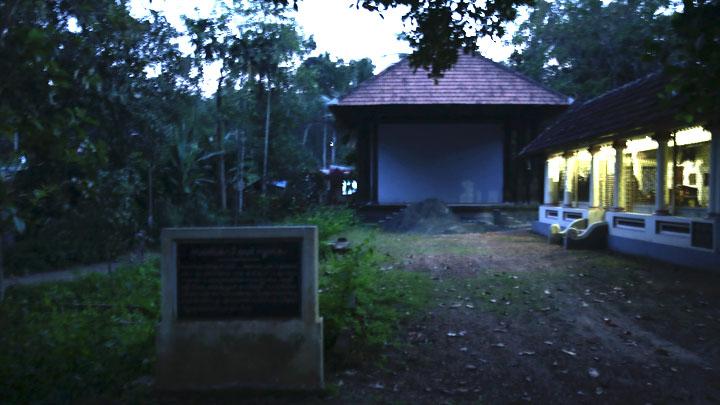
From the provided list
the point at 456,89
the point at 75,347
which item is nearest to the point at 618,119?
the point at 456,89

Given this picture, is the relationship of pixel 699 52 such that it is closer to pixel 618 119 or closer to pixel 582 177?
pixel 618 119

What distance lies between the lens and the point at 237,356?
4.68 m

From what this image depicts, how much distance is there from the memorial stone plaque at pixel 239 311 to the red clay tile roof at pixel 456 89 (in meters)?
17.8

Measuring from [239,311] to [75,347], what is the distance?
6.30ft

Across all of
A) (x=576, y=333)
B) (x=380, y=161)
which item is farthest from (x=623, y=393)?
(x=380, y=161)

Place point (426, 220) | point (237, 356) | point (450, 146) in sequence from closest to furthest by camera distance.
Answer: point (237, 356), point (426, 220), point (450, 146)

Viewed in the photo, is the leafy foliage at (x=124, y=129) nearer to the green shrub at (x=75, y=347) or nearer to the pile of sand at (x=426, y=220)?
the green shrub at (x=75, y=347)

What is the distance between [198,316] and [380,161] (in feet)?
63.7

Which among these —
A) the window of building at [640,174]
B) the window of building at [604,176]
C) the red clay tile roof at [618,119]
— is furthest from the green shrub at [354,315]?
the window of building at [604,176]

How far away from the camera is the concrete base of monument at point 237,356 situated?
467 centimetres

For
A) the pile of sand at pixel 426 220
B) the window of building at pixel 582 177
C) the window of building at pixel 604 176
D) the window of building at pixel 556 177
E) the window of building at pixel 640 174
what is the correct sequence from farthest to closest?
1. the pile of sand at pixel 426 220
2. the window of building at pixel 556 177
3. the window of building at pixel 582 177
4. the window of building at pixel 604 176
5. the window of building at pixel 640 174

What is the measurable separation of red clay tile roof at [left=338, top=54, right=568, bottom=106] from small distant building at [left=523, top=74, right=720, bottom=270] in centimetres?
385

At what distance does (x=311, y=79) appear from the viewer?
115 feet

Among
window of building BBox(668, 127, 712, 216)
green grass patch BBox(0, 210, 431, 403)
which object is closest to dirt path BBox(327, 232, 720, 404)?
green grass patch BBox(0, 210, 431, 403)
